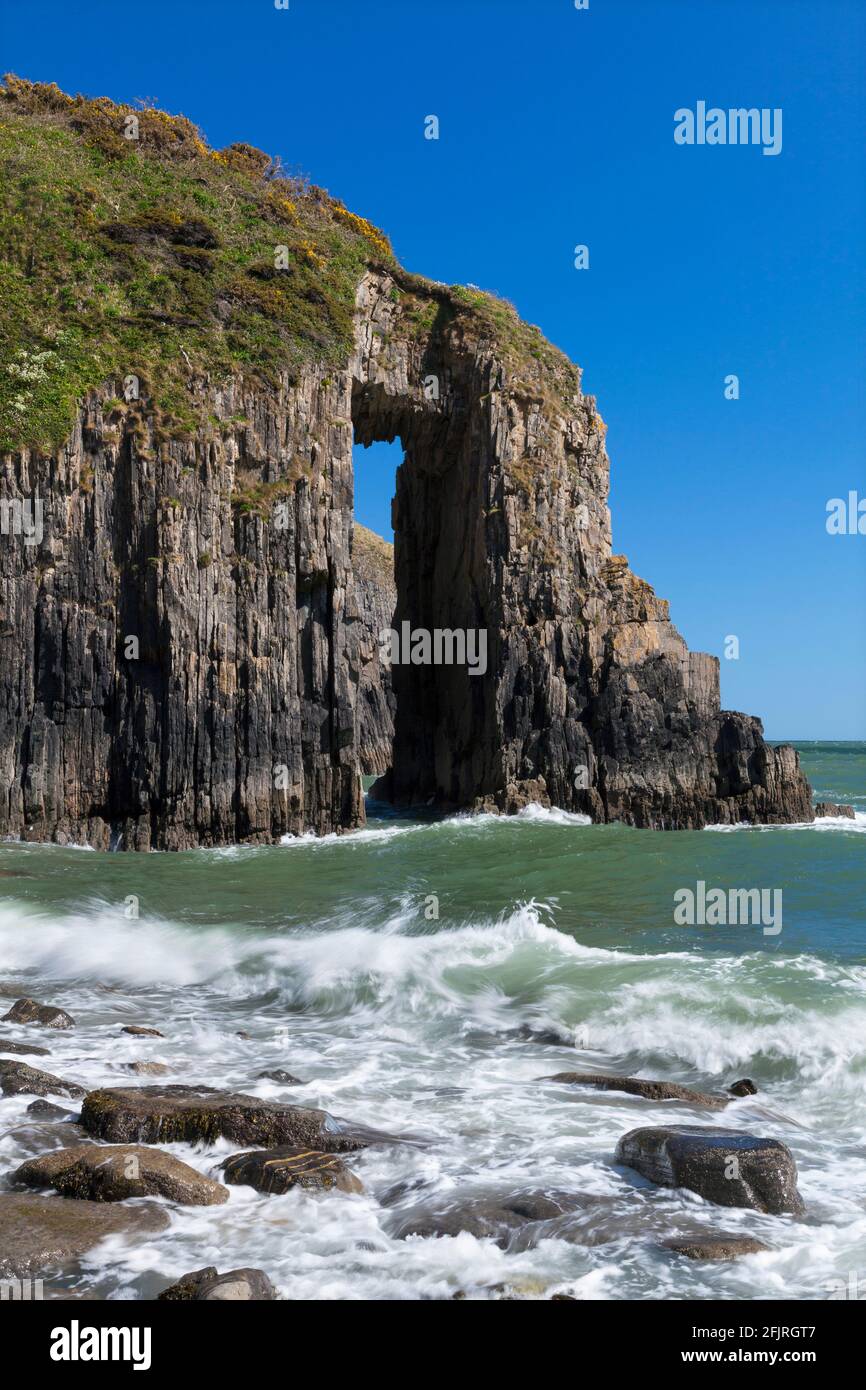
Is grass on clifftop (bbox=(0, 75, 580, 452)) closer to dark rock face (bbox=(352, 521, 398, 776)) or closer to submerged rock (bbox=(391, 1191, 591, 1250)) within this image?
dark rock face (bbox=(352, 521, 398, 776))

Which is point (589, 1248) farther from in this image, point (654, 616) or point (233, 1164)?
point (654, 616)

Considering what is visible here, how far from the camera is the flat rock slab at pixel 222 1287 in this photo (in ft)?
17.0

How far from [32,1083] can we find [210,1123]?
203 centimetres

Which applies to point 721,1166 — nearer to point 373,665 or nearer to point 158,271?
point 158,271

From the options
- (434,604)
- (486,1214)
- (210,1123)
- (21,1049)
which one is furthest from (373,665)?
(486,1214)

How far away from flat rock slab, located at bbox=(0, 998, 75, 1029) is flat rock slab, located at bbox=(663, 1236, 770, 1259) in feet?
24.8

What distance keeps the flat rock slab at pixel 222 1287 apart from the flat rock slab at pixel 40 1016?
6431mm

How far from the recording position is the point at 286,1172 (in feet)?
23.0

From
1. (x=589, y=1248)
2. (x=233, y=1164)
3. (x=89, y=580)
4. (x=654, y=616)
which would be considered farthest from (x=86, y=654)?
(x=589, y=1248)

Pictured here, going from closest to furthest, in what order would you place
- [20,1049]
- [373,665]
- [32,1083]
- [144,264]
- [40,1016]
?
1. [32,1083]
2. [20,1049]
3. [40,1016]
4. [144,264]
5. [373,665]

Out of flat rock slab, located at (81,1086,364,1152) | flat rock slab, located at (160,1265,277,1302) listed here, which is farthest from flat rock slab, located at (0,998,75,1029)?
flat rock slab, located at (160,1265,277,1302)

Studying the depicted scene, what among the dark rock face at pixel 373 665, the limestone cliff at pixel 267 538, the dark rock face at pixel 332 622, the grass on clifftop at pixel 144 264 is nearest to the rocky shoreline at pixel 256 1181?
the dark rock face at pixel 332 622

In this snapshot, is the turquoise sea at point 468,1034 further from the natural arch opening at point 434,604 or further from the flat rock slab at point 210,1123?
the natural arch opening at point 434,604

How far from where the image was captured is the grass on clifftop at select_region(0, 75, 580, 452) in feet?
95.6
